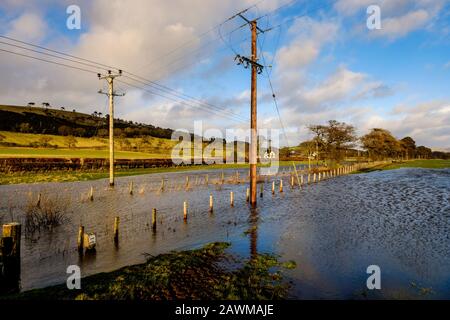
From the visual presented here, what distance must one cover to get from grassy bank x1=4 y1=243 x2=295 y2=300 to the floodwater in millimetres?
906

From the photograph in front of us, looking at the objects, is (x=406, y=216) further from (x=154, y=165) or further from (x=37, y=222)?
(x=154, y=165)

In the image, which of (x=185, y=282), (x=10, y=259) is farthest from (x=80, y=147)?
(x=185, y=282)

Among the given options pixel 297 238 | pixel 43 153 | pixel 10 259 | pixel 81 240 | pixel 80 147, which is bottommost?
pixel 297 238

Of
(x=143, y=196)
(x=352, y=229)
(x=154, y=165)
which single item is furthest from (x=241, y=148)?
(x=352, y=229)

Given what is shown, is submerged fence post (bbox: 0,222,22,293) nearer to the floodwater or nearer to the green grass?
the floodwater

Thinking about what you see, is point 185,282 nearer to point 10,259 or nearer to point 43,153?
point 10,259

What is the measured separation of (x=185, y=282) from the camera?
342 inches

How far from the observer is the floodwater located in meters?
9.65

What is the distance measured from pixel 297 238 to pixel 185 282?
806cm

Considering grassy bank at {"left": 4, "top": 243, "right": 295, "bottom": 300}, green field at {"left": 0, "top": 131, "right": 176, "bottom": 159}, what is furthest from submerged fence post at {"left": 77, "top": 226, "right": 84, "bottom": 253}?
green field at {"left": 0, "top": 131, "right": 176, "bottom": 159}

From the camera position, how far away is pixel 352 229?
1678 cm

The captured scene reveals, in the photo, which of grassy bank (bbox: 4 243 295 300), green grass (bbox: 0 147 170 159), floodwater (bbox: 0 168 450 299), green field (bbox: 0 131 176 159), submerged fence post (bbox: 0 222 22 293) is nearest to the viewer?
grassy bank (bbox: 4 243 295 300)

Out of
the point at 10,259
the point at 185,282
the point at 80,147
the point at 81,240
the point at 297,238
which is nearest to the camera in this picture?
the point at 185,282

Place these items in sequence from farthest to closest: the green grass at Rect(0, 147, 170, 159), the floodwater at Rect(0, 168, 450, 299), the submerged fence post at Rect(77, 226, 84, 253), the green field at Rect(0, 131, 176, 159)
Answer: the green field at Rect(0, 131, 176, 159) → the green grass at Rect(0, 147, 170, 159) → the submerged fence post at Rect(77, 226, 84, 253) → the floodwater at Rect(0, 168, 450, 299)
